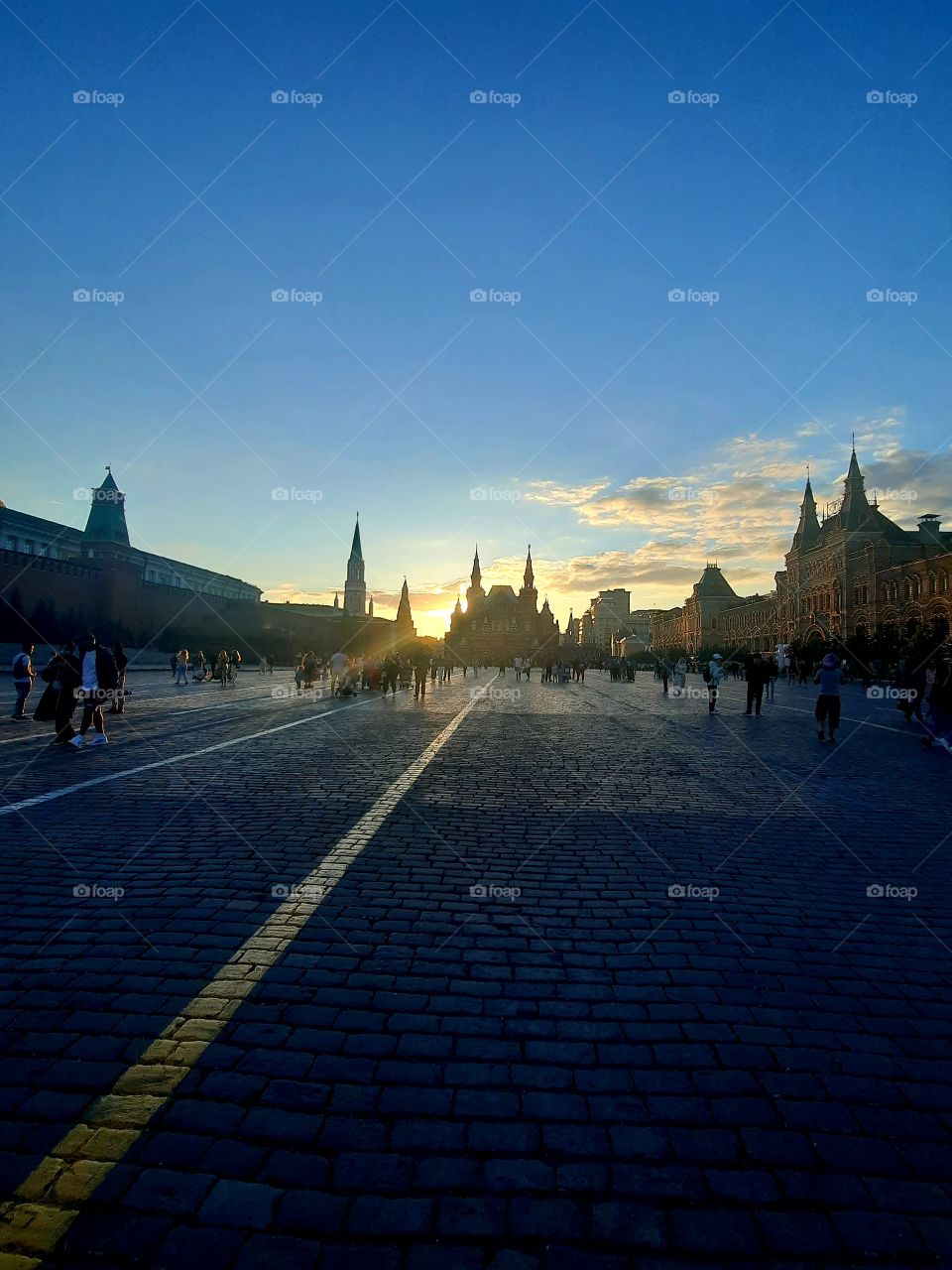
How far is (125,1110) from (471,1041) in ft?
4.03

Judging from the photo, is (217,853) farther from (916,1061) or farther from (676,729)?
(676,729)

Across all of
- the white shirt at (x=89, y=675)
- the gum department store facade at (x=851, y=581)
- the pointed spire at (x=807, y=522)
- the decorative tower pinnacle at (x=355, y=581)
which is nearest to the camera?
the white shirt at (x=89, y=675)

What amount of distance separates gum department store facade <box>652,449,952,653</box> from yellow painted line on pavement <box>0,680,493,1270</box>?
55.3 m

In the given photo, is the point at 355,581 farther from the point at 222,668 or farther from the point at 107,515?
the point at 222,668

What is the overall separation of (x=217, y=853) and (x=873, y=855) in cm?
494

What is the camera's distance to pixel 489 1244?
1.98 meters

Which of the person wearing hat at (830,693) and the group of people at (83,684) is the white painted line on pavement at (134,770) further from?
the person wearing hat at (830,693)

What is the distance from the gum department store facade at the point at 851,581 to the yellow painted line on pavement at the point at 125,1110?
5526 centimetres

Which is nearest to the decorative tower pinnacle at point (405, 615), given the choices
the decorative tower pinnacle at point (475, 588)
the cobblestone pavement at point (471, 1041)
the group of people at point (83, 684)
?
the decorative tower pinnacle at point (475, 588)

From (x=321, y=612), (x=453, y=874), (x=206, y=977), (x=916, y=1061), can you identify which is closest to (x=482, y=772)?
(x=453, y=874)

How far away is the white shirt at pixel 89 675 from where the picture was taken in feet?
38.3

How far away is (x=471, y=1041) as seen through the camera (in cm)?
297

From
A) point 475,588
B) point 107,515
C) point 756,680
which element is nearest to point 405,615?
point 475,588

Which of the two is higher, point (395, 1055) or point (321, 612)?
point (321, 612)
